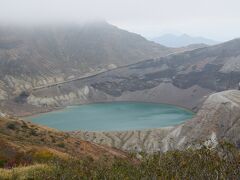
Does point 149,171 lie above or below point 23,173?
below

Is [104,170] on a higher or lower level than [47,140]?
higher

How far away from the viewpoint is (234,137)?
183m

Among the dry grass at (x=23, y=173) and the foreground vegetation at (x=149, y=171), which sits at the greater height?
the dry grass at (x=23, y=173)

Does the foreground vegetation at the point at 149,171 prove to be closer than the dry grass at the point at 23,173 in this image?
No

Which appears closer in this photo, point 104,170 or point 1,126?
point 104,170

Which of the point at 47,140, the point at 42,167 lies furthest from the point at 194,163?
the point at 47,140

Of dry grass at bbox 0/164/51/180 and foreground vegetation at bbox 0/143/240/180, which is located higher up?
dry grass at bbox 0/164/51/180

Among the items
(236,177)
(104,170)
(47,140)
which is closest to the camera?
(236,177)

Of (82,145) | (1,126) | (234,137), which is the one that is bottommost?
(234,137)

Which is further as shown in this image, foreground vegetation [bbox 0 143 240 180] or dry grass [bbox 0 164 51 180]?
foreground vegetation [bbox 0 143 240 180]

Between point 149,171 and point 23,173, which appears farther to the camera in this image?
point 149,171

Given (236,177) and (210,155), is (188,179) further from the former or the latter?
(210,155)

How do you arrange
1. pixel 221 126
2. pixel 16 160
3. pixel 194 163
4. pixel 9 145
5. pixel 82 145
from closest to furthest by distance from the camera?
1. pixel 194 163
2. pixel 16 160
3. pixel 9 145
4. pixel 82 145
5. pixel 221 126

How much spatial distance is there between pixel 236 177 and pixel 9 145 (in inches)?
2003
